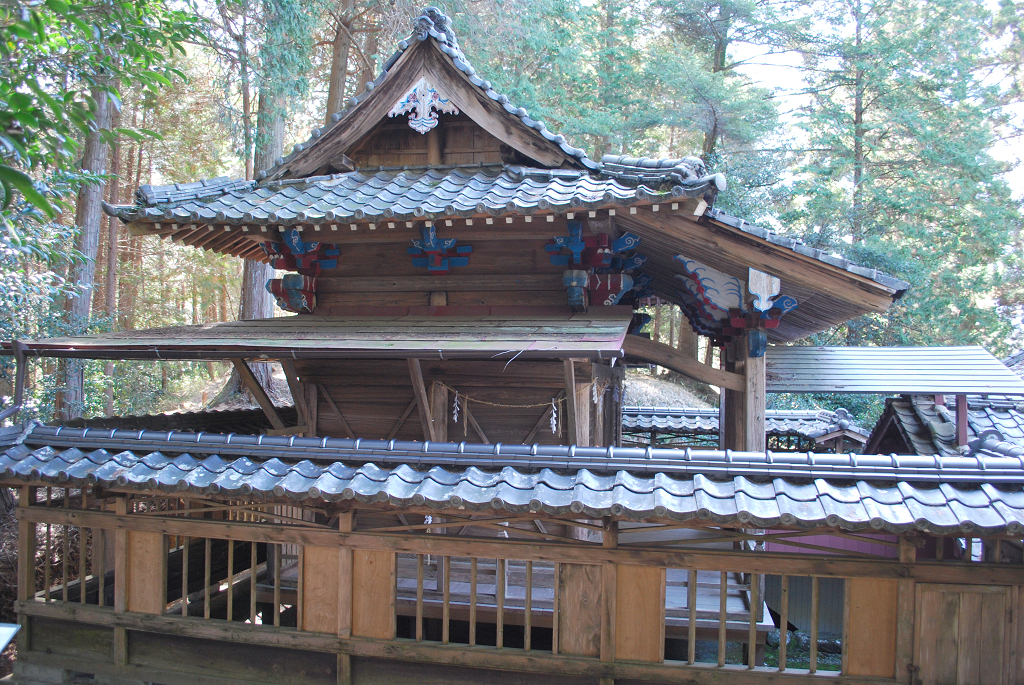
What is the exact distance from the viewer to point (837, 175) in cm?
1869

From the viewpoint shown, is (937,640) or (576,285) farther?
(576,285)

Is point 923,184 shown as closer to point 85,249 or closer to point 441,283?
point 441,283

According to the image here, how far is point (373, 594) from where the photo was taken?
4695mm

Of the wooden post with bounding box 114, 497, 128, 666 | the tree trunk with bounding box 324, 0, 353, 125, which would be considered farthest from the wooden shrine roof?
the tree trunk with bounding box 324, 0, 353, 125

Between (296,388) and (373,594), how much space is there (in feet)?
8.97

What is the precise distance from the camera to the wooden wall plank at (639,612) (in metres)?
4.32

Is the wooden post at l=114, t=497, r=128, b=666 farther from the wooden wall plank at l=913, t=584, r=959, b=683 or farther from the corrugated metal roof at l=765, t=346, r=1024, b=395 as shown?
the corrugated metal roof at l=765, t=346, r=1024, b=395

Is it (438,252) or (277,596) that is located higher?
(438,252)

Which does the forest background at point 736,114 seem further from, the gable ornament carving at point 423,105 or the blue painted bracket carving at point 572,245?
the blue painted bracket carving at point 572,245

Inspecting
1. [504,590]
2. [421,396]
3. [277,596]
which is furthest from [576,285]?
[277,596]

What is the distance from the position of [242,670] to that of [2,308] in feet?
20.5

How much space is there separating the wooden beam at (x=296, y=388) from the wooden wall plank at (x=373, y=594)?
2336 millimetres

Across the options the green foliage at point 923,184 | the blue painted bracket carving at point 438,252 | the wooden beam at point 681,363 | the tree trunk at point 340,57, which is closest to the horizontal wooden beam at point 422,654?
the wooden beam at point 681,363

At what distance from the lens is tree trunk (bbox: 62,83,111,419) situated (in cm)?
1048
